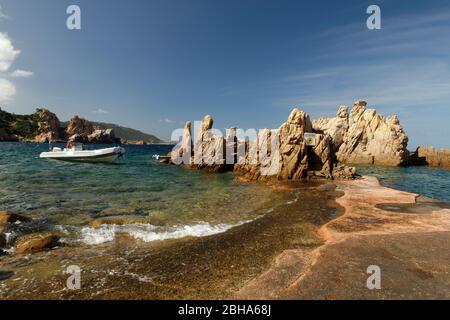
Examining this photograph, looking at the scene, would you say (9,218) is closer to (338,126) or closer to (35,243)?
(35,243)

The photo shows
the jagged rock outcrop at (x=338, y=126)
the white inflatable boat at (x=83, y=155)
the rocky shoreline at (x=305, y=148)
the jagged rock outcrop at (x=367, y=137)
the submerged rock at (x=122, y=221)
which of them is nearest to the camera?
the submerged rock at (x=122, y=221)

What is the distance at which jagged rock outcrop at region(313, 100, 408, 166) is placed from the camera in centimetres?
6153

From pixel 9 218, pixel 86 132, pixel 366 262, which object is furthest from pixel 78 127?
pixel 366 262

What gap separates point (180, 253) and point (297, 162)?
2587cm

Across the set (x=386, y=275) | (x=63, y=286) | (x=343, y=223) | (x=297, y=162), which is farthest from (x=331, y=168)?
(x=63, y=286)

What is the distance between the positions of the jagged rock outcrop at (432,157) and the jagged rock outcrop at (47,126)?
168600mm

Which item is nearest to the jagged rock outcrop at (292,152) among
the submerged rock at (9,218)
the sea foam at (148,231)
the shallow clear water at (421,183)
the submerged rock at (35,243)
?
the shallow clear water at (421,183)

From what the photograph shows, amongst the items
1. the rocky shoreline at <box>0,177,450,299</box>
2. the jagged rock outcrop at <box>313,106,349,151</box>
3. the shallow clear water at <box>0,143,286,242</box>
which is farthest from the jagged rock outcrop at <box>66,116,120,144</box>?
the rocky shoreline at <box>0,177,450,299</box>

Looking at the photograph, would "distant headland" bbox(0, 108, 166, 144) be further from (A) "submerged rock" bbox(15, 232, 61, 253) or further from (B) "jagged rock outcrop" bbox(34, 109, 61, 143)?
(A) "submerged rock" bbox(15, 232, 61, 253)

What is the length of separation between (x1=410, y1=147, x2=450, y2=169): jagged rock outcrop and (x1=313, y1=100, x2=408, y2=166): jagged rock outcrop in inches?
207

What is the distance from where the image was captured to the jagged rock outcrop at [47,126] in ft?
465

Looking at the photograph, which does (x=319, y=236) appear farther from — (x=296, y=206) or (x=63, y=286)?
(x=63, y=286)

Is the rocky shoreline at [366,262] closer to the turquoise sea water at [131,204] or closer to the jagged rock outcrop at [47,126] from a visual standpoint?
the turquoise sea water at [131,204]
